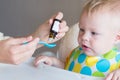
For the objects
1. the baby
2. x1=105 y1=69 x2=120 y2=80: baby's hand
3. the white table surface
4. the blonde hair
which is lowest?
the white table surface

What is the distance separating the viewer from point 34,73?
96cm

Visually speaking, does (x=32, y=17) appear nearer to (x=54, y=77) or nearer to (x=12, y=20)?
(x=12, y=20)

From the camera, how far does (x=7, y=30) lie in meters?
2.27

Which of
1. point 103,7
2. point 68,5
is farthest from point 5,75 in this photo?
point 68,5

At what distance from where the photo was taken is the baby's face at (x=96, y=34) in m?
1.06

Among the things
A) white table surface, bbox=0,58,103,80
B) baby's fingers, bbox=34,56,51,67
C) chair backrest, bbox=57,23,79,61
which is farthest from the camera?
chair backrest, bbox=57,23,79,61

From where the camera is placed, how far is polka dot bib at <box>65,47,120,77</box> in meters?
1.07

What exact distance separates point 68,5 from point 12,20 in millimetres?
485

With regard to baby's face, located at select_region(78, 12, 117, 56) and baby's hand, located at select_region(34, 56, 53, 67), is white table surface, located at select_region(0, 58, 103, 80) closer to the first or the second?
baby's hand, located at select_region(34, 56, 53, 67)

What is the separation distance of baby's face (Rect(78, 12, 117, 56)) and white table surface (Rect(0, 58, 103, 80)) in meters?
0.18

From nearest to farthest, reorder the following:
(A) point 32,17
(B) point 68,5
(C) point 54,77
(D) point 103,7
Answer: (C) point 54,77, (D) point 103,7, (B) point 68,5, (A) point 32,17

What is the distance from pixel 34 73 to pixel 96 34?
0.91ft

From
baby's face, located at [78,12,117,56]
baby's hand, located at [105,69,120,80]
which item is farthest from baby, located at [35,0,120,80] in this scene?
baby's hand, located at [105,69,120,80]

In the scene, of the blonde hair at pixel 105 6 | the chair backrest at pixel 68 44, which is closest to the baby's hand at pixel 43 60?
the chair backrest at pixel 68 44
